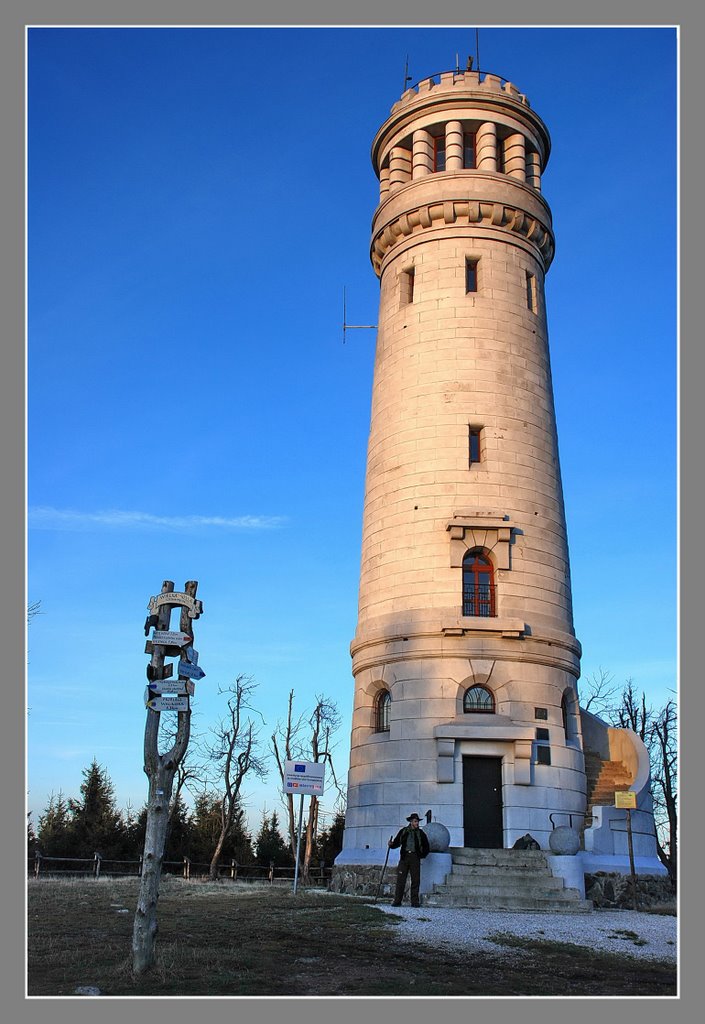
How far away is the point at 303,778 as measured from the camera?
797 inches

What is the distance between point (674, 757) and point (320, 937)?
32.5 metres

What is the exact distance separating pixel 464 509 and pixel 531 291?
793cm

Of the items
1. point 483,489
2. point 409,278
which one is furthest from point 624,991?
point 409,278

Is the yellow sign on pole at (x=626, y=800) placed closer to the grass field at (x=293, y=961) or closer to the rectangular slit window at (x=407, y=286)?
the grass field at (x=293, y=961)

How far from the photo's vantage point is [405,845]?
18969mm

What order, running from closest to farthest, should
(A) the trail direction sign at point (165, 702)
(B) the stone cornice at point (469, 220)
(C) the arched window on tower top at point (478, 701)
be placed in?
(A) the trail direction sign at point (165, 702)
(C) the arched window on tower top at point (478, 701)
(B) the stone cornice at point (469, 220)

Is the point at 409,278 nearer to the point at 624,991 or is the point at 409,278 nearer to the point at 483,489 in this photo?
the point at 483,489

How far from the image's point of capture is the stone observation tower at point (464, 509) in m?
23.3

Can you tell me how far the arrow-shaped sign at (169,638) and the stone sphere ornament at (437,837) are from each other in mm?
10514

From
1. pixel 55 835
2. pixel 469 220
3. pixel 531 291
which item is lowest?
pixel 55 835

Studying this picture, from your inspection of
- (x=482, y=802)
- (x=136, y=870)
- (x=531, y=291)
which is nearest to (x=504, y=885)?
(x=482, y=802)

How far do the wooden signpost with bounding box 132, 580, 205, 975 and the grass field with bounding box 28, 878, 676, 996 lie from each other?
0.51 meters

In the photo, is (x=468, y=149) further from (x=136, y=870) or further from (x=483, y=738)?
(x=136, y=870)

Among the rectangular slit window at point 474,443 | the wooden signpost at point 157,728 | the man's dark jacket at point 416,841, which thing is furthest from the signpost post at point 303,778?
the rectangular slit window at point 474,443
